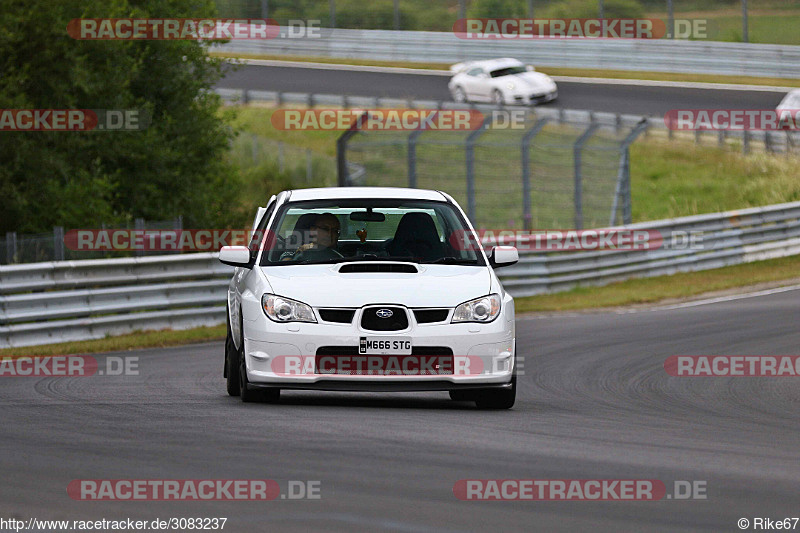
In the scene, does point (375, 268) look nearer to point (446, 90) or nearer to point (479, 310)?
point (479, 310)

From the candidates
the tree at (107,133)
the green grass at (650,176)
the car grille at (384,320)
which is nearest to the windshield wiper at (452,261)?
the car grille at (384,320)

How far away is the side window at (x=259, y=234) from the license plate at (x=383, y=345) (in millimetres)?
1537

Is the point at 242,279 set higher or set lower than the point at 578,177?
higher

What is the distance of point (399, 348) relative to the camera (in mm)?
9406

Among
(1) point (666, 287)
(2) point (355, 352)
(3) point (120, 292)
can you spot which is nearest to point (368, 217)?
(2) point (355, 352)

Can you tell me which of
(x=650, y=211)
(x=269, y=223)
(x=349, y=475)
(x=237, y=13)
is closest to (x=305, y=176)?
(x=650, y=211)

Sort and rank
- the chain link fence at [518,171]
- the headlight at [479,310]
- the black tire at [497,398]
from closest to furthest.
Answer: the headlight at [479,310] < the black tire at [497,398] < the chain link fence at [518,171]

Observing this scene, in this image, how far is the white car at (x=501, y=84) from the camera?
145 ft

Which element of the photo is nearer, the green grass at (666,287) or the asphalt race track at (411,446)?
the asphalt race track at (411,446)

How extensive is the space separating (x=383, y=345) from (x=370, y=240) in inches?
67.4

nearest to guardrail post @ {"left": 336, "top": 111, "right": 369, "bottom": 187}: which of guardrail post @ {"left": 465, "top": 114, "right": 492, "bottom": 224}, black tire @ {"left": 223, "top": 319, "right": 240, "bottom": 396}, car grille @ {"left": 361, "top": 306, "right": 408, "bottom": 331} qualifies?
guardrail post @ {"left": 465, "top": 114, "right": 492, "bottom": 224}

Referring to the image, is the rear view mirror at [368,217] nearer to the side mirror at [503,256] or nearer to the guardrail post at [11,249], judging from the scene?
the side mirror at [503,256]

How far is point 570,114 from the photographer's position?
41.0 metres

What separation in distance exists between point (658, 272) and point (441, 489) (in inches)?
747
